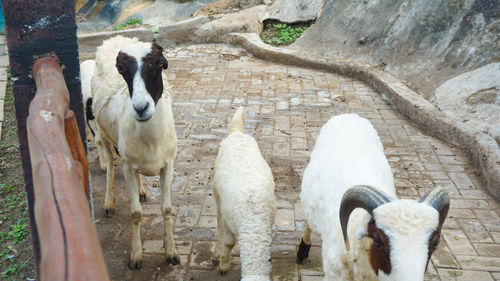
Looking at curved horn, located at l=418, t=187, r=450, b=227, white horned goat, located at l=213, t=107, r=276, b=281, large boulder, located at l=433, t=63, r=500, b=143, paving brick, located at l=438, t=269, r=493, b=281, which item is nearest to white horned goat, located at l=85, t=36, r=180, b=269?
white horned goat, located at l=213, t=107, r=276, b=281

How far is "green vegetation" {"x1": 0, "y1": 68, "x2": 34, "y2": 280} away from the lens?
4.48 metres

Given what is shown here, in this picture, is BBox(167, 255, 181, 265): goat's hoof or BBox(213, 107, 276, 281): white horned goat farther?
BBox(167, 255, 181, 265): goat's hoof

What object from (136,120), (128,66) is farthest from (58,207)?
(136,120)

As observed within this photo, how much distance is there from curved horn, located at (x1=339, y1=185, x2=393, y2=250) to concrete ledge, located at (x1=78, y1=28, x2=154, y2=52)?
9.98 m

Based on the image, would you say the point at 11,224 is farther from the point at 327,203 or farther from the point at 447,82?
the point at 447,82

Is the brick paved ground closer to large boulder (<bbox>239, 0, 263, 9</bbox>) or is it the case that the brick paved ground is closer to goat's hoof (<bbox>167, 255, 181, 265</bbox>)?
goat's hoof (<bbox>167, 255, 181, 265</bbox>)

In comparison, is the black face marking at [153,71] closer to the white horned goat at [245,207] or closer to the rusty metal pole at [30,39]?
the white horned goat at [245,207]

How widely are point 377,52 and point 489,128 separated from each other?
3.92 m

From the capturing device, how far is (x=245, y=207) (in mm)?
3852

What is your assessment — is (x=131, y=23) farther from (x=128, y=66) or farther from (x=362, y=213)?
(x=362, y=213)

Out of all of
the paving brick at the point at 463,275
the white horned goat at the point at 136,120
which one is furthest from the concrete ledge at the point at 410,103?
the white horned goat at the point at 136,120

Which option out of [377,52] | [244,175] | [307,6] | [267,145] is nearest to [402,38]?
[377,52]

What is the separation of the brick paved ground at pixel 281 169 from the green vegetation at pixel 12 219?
0.79m

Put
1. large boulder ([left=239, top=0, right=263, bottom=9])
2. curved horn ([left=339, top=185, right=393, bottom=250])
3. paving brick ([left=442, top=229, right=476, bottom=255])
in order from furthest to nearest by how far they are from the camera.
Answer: large boulder ([left=239, top=0, right=263, bottom=9])
paving brick ([left=442, top=229, right=476, bottom=255])
curved horn ([left=339, top=185, right=393, bottom=250])
